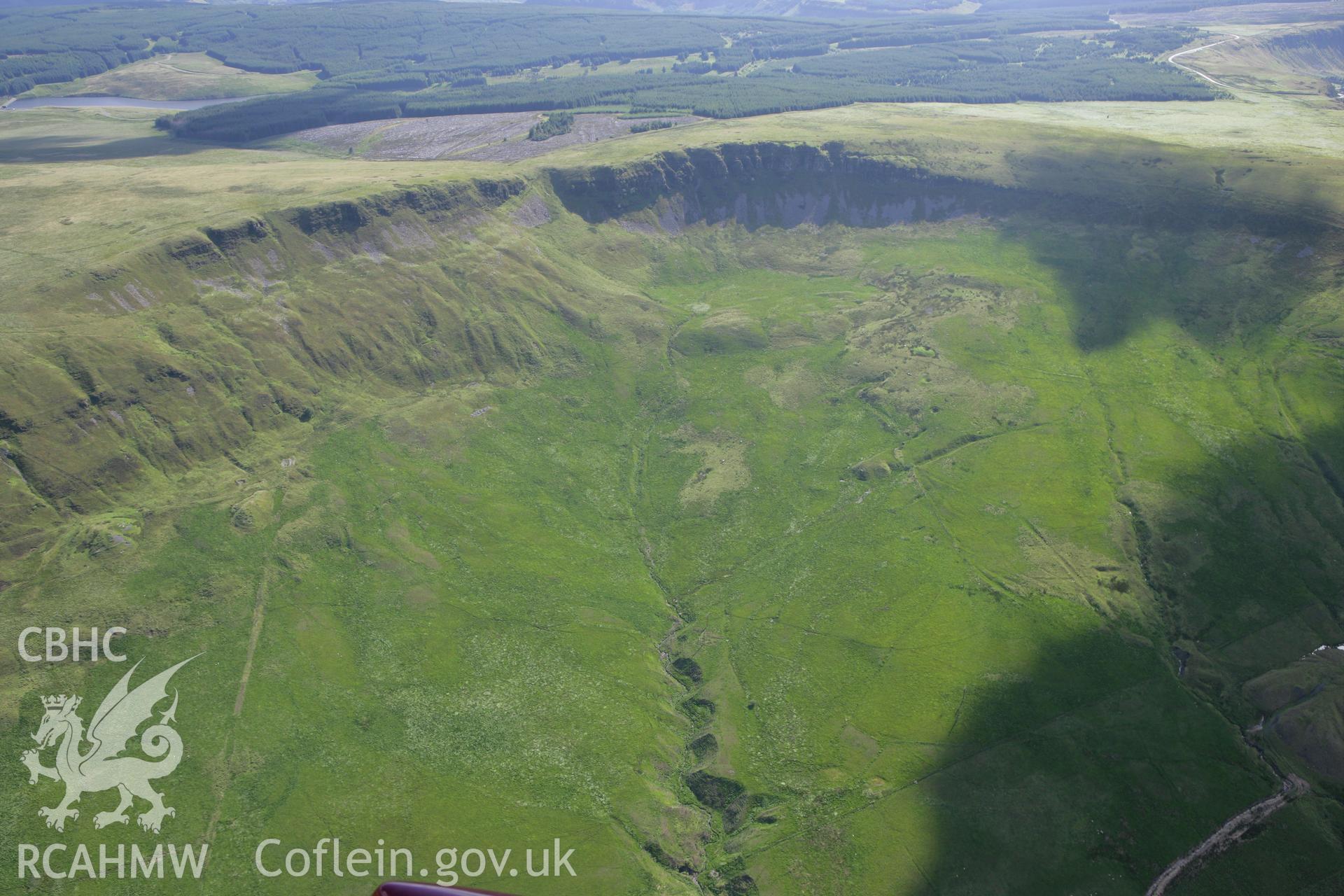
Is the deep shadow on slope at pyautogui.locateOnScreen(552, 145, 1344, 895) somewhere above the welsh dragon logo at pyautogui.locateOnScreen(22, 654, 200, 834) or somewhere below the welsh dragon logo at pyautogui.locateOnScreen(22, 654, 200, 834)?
above

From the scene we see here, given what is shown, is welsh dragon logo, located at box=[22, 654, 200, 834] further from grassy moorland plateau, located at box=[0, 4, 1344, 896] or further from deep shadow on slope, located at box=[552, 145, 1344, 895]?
deep shadow on slope, located at box=[552, 145, 1344, 895]

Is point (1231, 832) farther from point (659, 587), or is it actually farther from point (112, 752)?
point (112, 752)

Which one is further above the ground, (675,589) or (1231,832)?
(675,589)

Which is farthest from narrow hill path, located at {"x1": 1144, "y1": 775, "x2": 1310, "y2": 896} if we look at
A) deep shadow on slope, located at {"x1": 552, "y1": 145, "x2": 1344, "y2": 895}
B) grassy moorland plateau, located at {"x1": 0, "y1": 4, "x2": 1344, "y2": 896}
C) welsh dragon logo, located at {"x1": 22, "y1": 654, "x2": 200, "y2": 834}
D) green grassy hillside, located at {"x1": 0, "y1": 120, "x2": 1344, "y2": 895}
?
welsh dragon logo, located at {"x1": 22, "y1": 654, "x2": 200, "y2": 834}

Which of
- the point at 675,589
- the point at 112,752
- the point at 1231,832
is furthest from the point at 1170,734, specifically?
the point at 112,752

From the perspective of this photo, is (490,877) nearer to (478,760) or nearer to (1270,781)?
Answer: (478,760)

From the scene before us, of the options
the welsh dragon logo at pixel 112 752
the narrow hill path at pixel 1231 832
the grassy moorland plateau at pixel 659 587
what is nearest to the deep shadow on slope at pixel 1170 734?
the grassy moorland plateau at pixel 659 587
